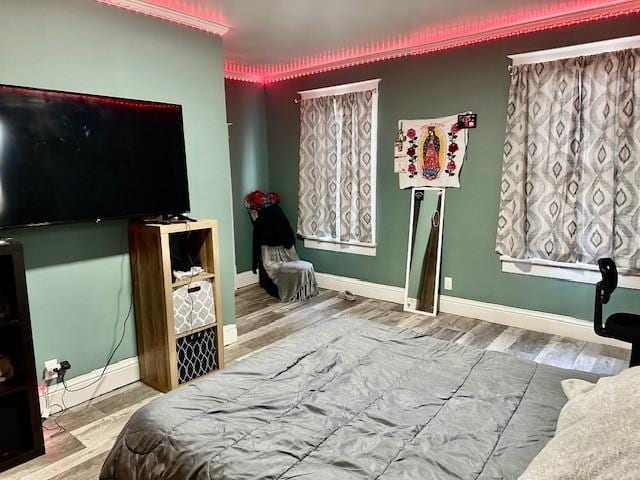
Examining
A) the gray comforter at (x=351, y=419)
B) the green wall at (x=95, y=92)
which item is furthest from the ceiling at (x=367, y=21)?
the gray comforter at (x=351, y=419)

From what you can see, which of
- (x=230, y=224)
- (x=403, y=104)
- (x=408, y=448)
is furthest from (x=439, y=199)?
(x=408, y=448)

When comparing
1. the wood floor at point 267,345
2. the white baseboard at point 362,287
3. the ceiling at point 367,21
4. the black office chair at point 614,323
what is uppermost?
the ceiling at point 367,21

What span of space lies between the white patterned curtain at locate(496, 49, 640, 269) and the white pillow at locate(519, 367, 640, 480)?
2.50 meters

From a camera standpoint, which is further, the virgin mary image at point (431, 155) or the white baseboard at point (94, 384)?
the virgin mary image at point (431, 155)

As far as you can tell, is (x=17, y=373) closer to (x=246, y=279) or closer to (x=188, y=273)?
(x=188, y=273)

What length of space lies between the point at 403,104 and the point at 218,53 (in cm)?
185

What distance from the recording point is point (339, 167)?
4758 mm

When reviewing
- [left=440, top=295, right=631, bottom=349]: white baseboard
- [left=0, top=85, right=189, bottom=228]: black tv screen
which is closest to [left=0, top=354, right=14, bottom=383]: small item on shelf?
[left=0, top=85, right=189, bottom=228]: black tv screen

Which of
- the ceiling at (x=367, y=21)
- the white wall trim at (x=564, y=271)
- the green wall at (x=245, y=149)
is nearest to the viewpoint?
the ceiling at (x=367, y=21)

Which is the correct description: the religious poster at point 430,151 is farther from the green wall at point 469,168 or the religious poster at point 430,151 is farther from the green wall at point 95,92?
the green wall at point 95,92

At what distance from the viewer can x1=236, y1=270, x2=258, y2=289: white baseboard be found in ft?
17.0

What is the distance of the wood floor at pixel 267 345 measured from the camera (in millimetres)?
2160

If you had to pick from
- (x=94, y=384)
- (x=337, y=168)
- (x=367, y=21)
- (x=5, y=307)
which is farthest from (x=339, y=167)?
(x=5, y=307)

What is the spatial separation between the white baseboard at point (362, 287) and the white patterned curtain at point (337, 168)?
464mm
